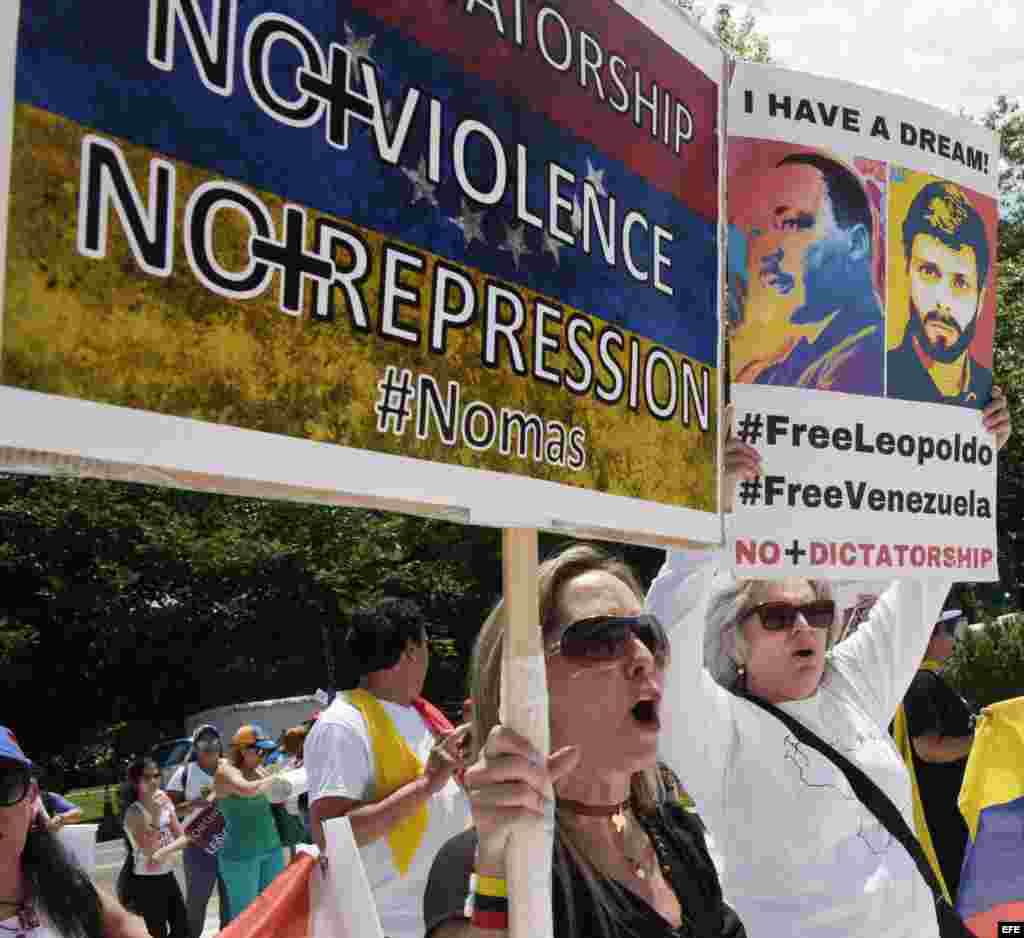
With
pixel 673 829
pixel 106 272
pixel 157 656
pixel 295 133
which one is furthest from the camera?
pixel 157 656

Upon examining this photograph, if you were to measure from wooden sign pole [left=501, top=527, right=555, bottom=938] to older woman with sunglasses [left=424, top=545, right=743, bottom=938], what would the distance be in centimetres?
21

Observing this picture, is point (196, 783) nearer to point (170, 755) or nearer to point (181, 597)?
point (170, 755)

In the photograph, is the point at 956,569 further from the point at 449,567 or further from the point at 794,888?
the point at 449,567

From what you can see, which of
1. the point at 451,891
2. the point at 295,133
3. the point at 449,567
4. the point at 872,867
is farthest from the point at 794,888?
the point at 449,567

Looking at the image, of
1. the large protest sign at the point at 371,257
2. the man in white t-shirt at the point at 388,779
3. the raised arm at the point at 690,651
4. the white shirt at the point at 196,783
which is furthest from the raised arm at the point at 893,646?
the white shirt at the point at 196,783

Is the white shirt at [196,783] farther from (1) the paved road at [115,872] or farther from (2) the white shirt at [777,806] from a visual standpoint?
(2) the white shirt at [777,806]

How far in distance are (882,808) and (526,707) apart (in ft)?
5.18

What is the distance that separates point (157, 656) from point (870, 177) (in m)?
26.4

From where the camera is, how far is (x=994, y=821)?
4547 millimetres

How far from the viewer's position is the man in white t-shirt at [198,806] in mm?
8453

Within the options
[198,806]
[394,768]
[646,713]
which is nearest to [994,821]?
[394,768]

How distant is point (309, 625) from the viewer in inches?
1109

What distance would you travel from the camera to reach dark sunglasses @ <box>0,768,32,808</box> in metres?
3.09

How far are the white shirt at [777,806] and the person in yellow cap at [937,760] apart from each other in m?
1.67
